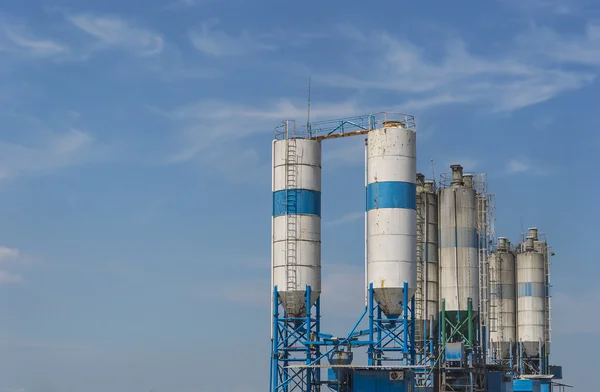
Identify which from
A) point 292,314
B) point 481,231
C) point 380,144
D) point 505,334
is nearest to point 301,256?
point 292,314

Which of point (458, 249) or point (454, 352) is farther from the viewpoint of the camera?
point (458, 249)

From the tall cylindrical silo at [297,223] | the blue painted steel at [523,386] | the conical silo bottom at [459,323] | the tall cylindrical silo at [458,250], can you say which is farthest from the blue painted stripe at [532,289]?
the tall cylindrical silo at [297,223]

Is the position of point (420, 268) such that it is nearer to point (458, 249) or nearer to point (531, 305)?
point (458, 249)

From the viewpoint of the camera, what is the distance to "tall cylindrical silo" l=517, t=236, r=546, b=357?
331 feet

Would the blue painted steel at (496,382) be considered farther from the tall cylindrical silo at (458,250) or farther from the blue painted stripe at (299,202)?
the blue painted stripe at (299,202)

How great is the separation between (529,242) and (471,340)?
35142mm

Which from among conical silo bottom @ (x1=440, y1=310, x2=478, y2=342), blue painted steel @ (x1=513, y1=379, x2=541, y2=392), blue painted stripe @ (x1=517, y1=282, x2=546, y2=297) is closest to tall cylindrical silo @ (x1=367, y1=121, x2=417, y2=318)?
conical silo bottom @ (x1=440, y1=310, x2=478, y2=342)

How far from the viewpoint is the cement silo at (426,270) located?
239 feet

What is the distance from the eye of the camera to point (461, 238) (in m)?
72.4

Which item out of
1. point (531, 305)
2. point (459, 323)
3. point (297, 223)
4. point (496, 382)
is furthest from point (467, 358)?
point (531, 305)

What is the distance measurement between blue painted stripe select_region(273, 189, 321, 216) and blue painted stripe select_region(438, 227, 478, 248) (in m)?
9.74

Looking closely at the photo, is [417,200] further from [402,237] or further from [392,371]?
[392,371]

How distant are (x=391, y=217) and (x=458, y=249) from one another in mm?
8708

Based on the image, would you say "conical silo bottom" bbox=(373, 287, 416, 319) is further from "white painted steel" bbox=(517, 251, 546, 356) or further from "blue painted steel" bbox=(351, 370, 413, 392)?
"white painted steel" bbox=(517, 251, 546, 356)
